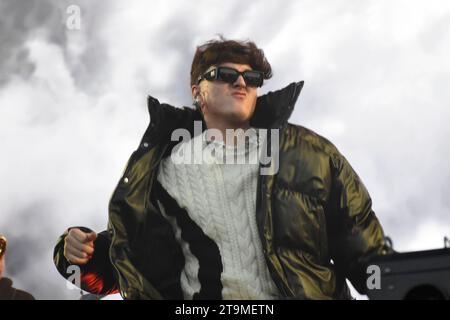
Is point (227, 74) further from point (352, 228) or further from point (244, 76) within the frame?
point (352, 228)

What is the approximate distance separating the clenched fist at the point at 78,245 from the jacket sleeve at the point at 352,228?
2.52 m

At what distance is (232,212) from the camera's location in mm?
7395

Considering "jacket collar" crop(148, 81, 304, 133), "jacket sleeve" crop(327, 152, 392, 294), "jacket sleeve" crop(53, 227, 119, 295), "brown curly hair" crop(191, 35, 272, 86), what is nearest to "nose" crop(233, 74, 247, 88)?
"brown curly hair" crop(191, 35, 272, 86)

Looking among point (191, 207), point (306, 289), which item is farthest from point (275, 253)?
point (191, 207)

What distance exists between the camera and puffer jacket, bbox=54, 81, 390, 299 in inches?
280

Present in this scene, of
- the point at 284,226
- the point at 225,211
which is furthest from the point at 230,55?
the point at 284,226

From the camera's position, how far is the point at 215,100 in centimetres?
797

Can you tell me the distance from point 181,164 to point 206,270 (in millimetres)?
1224

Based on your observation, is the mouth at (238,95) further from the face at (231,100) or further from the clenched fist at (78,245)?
the clenched fist at (78,245)

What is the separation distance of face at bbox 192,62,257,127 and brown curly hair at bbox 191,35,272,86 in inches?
2.8

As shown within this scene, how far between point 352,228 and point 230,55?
233 cm

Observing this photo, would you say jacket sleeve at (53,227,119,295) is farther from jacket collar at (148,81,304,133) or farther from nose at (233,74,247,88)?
nose at (233,74,247,88)

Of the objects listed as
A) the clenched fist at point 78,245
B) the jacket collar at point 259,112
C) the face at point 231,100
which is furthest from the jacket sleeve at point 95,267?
the face at point 231,100
